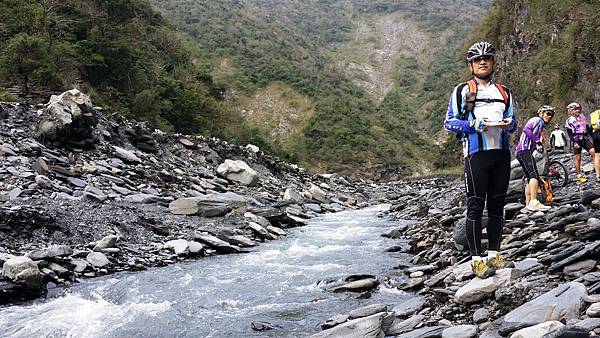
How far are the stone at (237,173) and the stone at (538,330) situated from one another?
16.0 m

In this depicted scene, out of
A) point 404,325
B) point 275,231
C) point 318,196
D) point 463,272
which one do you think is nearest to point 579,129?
point 463,272

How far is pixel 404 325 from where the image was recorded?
461cm

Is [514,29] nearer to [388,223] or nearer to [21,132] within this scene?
[388,223]

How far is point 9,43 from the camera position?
19844 millimetres

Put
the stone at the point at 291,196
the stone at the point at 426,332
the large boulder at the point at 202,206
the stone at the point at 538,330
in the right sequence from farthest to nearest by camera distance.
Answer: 1. the stone at the point at 291,196
2. the large boulder at the point at 202,206
3. the stone at the point at 426,332
4. the stone at the point at 538,330

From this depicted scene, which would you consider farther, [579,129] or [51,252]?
[579,129]

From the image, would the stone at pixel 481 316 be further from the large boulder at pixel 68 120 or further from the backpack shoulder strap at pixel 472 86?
the large boulder at pixel 68 120

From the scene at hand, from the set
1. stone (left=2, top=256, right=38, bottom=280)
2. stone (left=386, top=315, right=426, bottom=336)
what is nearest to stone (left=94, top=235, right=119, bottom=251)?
stone (left=2, top=256, right=38, bottom=280)

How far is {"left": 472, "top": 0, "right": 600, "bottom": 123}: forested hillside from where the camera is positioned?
1995cm

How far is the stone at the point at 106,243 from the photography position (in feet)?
27.9

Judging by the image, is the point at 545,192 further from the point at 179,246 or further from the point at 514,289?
the point at 179,246

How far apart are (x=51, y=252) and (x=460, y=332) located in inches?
257

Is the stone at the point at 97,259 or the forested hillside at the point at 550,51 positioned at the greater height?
the forested hillside at the point at 550,51

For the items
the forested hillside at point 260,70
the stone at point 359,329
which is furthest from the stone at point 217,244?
the forested hillside at point 260,70
